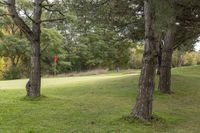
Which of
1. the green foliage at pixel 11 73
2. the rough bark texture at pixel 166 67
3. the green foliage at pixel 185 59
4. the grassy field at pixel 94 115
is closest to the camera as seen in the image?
the grassy field at pixel 94 115

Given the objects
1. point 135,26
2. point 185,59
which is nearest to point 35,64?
point 135,26

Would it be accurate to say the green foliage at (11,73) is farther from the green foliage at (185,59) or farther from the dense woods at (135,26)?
the green foliage at (185,59)

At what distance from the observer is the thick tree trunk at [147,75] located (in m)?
11.2

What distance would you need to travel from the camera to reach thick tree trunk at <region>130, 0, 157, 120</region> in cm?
1120

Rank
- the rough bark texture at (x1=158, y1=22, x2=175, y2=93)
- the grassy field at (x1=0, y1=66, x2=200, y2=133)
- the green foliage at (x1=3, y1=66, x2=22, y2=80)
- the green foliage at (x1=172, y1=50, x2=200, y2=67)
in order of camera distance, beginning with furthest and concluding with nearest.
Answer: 1. the green foliage at (x1=172, y1=50, x2=200, y2=67)
2. the green foliage at (x1=3, y1=66, x2=22, y2=80)
3. the rough bark texture at (x1=158, y1=22, x2=175, y2=93)
4. the grassy field at (x1=0, y1=66, x2=200, y2=133)

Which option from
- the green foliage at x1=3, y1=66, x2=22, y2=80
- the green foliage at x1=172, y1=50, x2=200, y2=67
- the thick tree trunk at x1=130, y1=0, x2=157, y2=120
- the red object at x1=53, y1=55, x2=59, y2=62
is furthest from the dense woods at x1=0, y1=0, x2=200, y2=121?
the green foliage at x1=172, y1=50, x2=200, y2=67

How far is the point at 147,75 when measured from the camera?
1131 cm

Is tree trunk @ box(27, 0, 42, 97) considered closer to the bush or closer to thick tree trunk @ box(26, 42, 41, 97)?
thick tree trunk @ box(26, 42, 41, 97)

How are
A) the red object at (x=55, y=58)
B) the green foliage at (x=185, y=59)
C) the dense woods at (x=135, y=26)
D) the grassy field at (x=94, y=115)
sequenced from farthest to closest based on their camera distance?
the green foliage at (x=185, y=59), the red object at (x=55, y=58), the dense woods at (x=135, y=26), the grassy field at (x=94, y=115)

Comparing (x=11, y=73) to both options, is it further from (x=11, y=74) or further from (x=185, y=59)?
(x=185, y=59)

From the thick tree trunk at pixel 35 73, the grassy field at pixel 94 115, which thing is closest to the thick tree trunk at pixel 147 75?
the grassy field at pixel 94 115

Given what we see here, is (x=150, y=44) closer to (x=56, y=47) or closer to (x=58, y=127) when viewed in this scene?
(x=58, y=127)

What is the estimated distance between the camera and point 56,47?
2103 inches

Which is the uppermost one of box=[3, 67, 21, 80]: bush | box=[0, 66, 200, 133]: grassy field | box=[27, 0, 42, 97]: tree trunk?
box=[27, 0, 42, 97]: tree trunk
